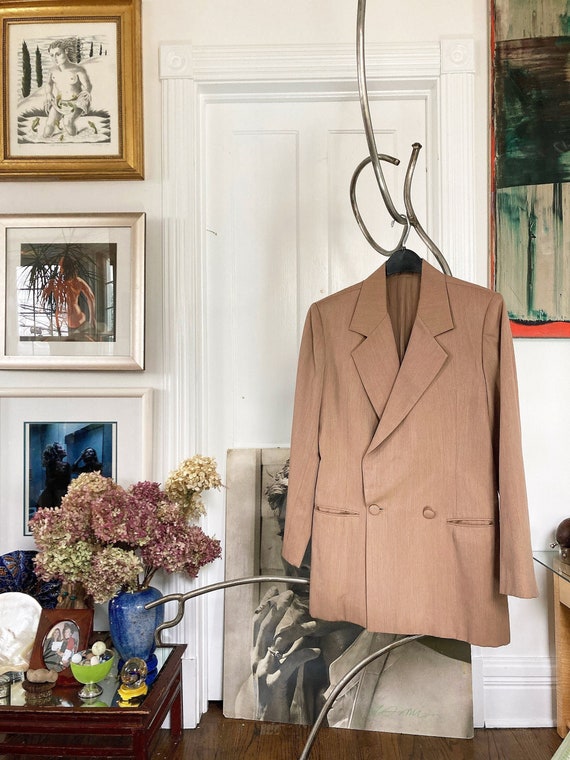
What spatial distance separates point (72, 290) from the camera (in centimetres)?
208

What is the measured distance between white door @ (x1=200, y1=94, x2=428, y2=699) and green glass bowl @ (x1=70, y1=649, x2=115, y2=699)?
2.04ft

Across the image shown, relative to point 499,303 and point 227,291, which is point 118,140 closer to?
point 227,291

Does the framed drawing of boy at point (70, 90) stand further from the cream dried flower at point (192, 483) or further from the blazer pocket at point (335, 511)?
the blazer pocket at point (335, 511)

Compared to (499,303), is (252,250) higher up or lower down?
higher up

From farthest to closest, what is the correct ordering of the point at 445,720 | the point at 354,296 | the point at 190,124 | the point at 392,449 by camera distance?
the point at 190,124
the point at 445,720
the point at 354,296
the point at 392,449

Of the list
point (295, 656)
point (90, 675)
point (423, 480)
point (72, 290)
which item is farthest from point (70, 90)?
point (295, 656)

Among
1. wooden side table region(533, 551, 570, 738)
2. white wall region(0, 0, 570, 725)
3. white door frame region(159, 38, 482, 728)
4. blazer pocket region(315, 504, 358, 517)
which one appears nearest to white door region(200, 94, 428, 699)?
white door frame region(159, 38, 482, 728)

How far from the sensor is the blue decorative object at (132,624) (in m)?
1.75

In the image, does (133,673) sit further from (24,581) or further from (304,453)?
(304,453)

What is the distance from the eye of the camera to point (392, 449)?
4.86 ft

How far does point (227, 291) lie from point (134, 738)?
1373mm

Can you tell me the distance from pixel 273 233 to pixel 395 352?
2.80 feet

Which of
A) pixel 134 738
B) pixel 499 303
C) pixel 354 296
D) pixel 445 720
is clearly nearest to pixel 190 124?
pixel 354 296

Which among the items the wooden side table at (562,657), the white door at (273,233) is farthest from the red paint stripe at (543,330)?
the wooden side table at (562,657)
